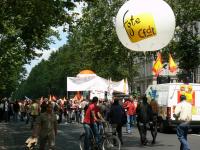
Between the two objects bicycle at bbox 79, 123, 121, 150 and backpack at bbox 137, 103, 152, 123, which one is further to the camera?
backpack at bbox 137, 103, 152, 123

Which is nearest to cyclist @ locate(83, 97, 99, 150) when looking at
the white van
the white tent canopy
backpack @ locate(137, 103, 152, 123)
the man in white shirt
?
the man in white shirt

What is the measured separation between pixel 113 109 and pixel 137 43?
324 inches

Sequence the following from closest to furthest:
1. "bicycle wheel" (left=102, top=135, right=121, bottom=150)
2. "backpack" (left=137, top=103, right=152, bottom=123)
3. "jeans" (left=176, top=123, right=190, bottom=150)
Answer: "jeans" (left=176, top=123, right=190, bottom=150) < "bicycle wheel" (left=102, top=135, right=121, bottom=150) < "backpack" (left=137, top=103, right=152, bottom=123)

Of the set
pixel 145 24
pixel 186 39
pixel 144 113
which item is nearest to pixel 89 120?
pixel 144 113

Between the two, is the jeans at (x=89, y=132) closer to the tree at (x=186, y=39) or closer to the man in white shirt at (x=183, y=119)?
the man in white shirt at (x=183, y=119)

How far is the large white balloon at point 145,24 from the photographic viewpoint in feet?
47.8

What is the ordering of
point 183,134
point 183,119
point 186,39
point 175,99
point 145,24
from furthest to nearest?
1. point 186,39
2. point 175,99
3. point 183,134
4. point 183,119
5. point 145,24

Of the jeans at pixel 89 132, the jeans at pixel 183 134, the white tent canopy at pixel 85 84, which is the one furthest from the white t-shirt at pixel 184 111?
the white tent canopy at pixel 85 84

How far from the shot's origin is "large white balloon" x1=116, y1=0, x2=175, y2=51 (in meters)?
14.6

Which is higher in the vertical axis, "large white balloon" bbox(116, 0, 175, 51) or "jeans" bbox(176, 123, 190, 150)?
"large white balloon" bbox(116, 0, 175, 51)

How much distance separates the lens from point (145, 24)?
14531mm

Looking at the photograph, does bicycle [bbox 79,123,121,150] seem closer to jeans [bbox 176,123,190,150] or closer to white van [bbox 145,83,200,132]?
jeans [bbox 176,123,190,150]

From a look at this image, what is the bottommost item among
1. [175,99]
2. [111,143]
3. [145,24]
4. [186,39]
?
[111,143]

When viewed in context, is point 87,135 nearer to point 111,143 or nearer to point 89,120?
point 89,120
